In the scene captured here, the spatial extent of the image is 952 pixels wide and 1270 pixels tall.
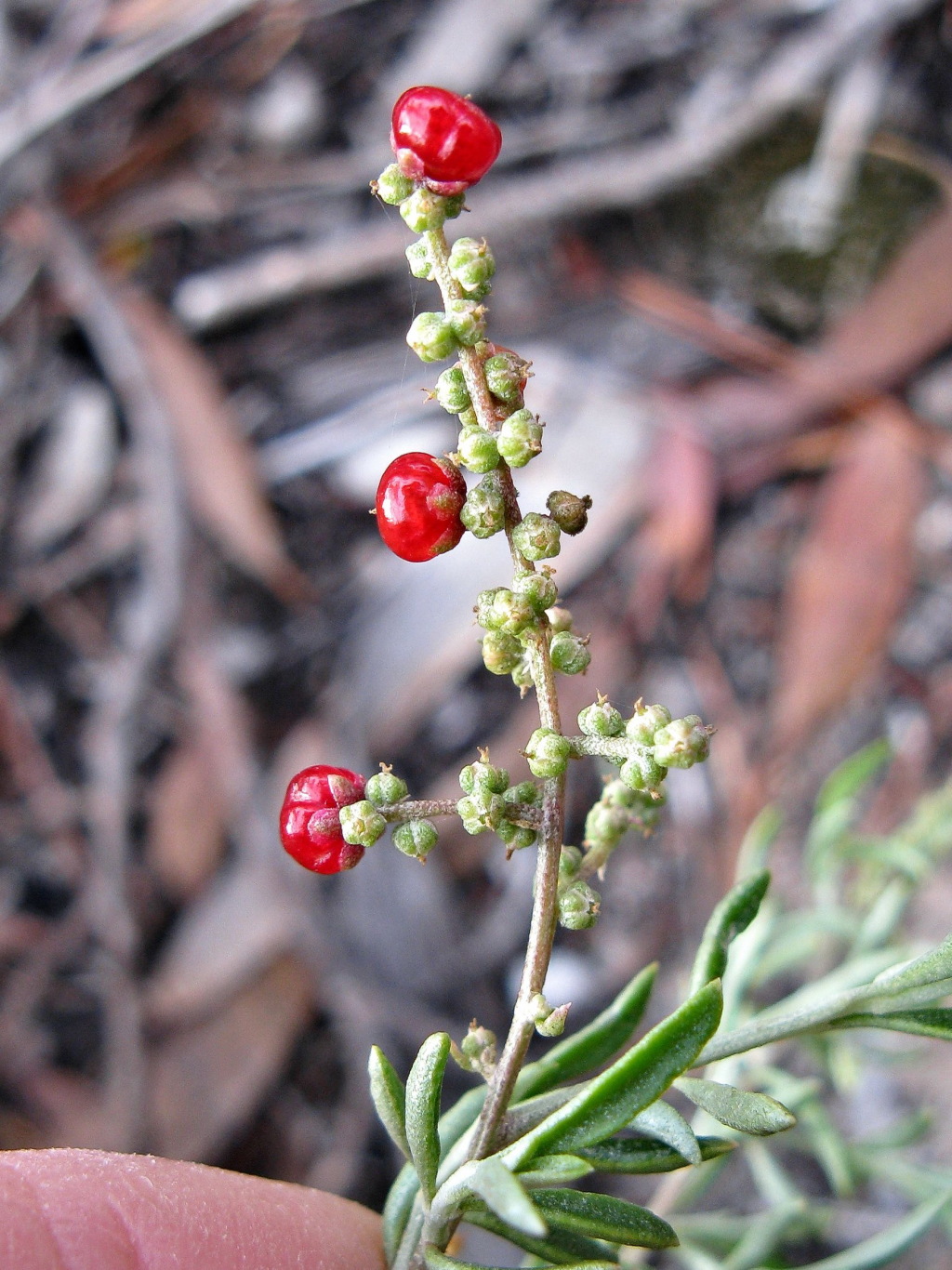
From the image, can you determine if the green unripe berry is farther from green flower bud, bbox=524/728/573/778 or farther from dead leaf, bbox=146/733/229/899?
dead leaf, bbox=146/733/229/899

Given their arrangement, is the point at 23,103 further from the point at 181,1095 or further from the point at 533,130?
the point at 181,1095

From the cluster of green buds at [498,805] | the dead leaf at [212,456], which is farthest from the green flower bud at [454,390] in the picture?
the dead leaf at [212,456]

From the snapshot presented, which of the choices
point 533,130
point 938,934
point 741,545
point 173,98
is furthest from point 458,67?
point 938,934

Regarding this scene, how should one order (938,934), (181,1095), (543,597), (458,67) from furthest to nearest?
(458,67), (181,1095), (938,934), (543,597)

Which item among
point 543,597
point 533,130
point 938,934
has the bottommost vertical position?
point 938,934

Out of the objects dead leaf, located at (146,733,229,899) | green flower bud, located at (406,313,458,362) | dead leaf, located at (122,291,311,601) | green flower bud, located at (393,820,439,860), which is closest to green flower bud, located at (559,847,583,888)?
green flower bud, located at (393,820,439,860)

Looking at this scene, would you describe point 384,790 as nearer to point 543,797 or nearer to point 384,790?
point 384,790

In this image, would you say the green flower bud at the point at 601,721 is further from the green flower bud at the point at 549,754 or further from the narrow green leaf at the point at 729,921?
the narrow green leaf at the point at 729,921
